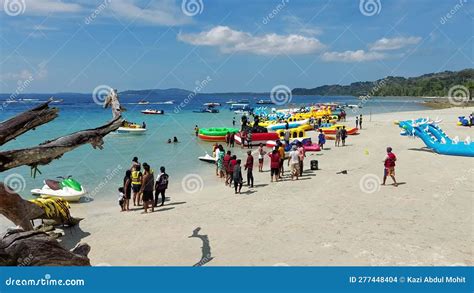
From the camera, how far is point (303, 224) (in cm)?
1063

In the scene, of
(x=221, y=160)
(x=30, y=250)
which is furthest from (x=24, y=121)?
(x=221, y=160)

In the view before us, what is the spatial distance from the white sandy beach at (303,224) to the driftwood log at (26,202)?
14.6ft

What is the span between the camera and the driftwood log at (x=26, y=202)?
3.82 m

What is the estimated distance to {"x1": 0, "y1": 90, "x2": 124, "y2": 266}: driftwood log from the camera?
382 centimetres

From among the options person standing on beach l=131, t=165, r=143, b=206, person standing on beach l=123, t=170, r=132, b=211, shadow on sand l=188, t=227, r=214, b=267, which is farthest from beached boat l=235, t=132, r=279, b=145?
shadow on sand l=188, t=227, r=214, b=267

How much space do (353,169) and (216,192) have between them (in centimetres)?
719

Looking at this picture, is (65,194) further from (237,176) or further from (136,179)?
(237,176)

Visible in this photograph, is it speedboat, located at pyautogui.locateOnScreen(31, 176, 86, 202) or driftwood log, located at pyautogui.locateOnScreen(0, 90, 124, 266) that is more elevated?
driftwood log, located at pyautogui.locateOnScreen(0, 90, 124, 266)

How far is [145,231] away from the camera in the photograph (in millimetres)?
10766

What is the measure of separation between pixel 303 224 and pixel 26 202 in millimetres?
7803

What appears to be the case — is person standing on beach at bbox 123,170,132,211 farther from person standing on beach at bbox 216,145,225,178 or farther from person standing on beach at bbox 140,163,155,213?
person standing on beach at bbox 216,145,225,178

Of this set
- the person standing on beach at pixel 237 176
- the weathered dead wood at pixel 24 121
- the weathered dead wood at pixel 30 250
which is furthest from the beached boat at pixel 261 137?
the weathered dead wood at pixel 24 121

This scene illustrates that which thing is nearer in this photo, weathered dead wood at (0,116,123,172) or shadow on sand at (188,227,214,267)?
weathered dead wood at (0,116,123,172)
